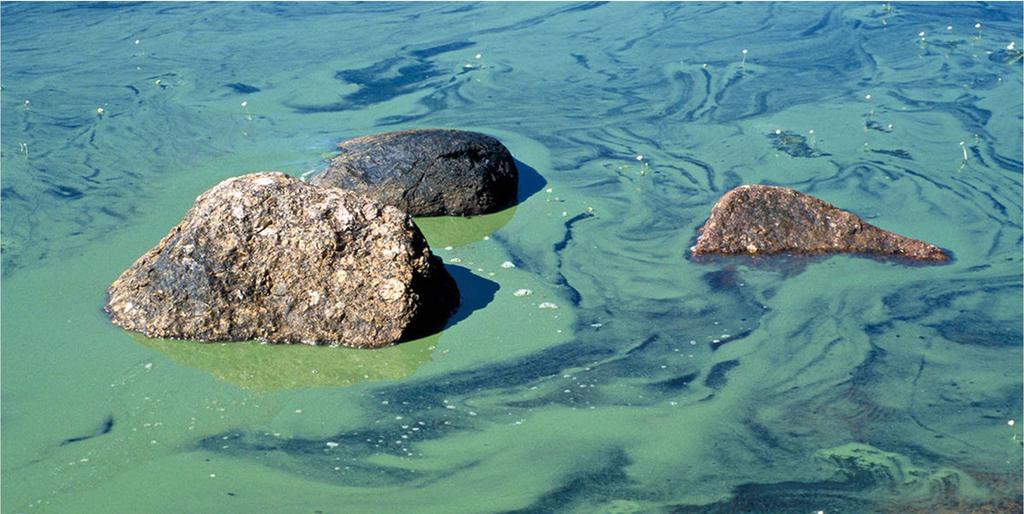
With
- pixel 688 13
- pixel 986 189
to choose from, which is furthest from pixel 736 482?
pixel 688 13

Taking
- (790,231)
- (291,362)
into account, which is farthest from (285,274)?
(790,231)

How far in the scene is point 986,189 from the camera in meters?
8.67

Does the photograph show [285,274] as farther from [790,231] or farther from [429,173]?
[790,231]

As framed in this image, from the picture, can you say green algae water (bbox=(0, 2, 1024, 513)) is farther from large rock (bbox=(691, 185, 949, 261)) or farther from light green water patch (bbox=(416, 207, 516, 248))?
large rock (bbox=(691, 185, 949, 261))

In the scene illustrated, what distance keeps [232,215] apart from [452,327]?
4.48 ft

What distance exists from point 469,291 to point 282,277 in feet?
4.00

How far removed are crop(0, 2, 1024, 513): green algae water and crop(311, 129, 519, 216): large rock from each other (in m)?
0.18

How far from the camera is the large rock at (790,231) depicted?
745cm

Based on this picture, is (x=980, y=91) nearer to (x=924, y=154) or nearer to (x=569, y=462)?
(x=924, y=154)

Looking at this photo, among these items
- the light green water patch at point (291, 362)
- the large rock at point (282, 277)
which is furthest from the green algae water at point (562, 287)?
the large rock at point (282, 277)

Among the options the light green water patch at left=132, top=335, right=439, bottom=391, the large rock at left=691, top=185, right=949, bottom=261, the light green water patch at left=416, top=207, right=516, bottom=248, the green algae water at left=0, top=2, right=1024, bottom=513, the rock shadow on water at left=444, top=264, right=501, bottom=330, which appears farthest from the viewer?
the light green water patch at left=416, top=207, right=516, bottom=248

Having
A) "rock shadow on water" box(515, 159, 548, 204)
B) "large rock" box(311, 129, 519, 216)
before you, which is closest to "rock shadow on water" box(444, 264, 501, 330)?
"large rock" box(311, 129, 519, 216)

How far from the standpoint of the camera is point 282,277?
245 inches

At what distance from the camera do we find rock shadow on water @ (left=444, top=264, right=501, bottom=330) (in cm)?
664
